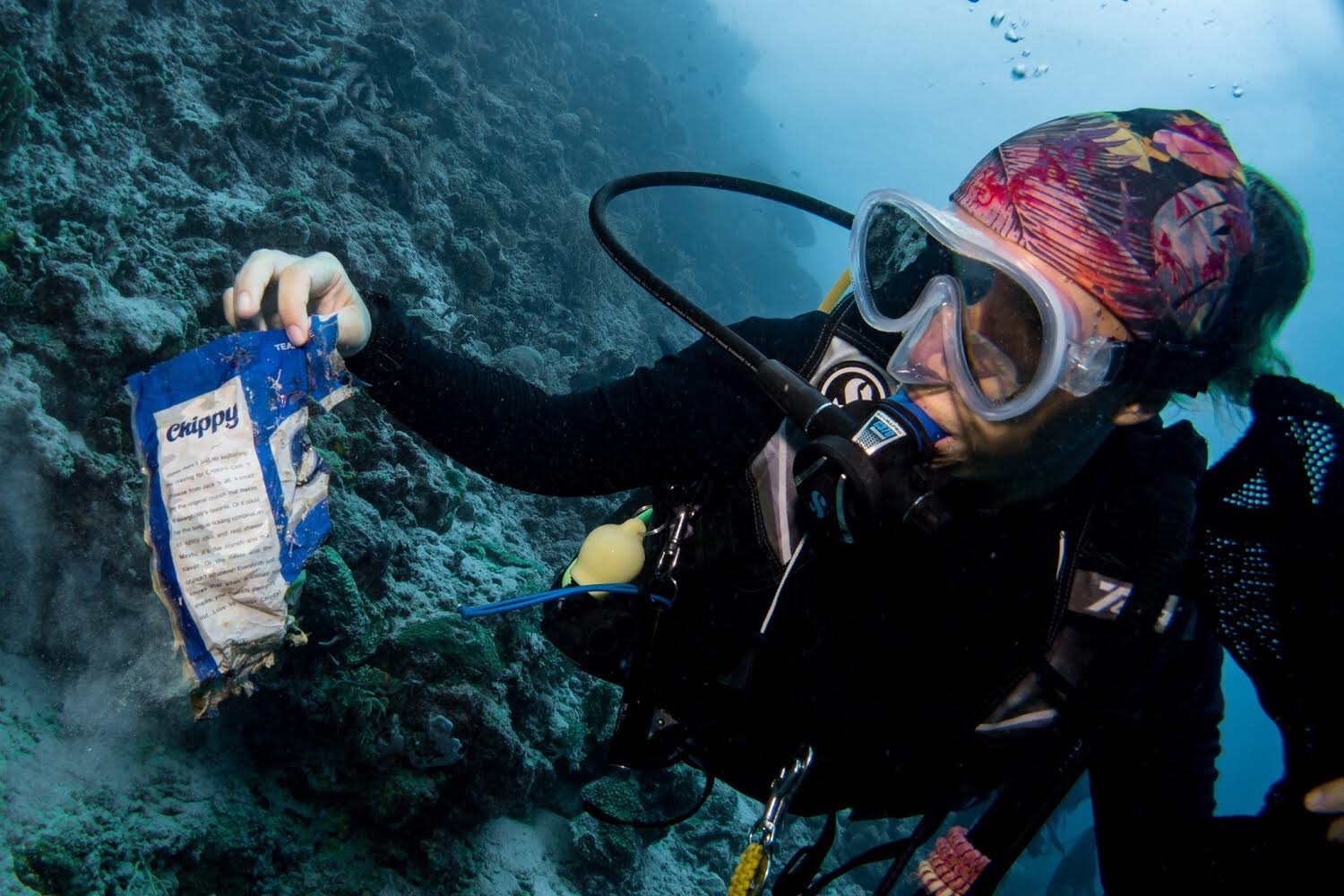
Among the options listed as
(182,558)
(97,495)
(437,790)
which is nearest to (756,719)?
(182,558)

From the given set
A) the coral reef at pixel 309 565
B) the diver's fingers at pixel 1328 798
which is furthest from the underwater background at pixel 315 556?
the diver's fingers at pixel 1328 798

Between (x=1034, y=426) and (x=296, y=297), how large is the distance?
1.73 m

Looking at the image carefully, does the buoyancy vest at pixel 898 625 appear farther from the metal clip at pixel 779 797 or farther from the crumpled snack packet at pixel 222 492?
the crumpled snack packet at pixel 222 492

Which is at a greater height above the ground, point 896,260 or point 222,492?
point 896,260

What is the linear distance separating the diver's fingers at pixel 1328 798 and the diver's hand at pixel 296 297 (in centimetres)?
216

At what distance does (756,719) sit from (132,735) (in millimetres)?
2337

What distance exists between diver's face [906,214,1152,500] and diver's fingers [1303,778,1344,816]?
2.55ft

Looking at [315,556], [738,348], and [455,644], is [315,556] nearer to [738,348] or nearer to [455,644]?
[455,644]

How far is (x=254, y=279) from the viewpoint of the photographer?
1.29 metres

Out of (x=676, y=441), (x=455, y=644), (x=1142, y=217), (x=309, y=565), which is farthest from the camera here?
(x=455, y=644)

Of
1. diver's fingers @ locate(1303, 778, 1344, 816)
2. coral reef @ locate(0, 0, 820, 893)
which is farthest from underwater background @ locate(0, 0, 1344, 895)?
Result: diver's fingers @ locate(1303, 778, 1344, 816)

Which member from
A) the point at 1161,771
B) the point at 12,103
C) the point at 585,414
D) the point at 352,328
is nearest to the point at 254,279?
the point at 352,328

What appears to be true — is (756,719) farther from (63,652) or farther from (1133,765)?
(63,652)

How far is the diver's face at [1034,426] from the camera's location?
1427 millimetres
